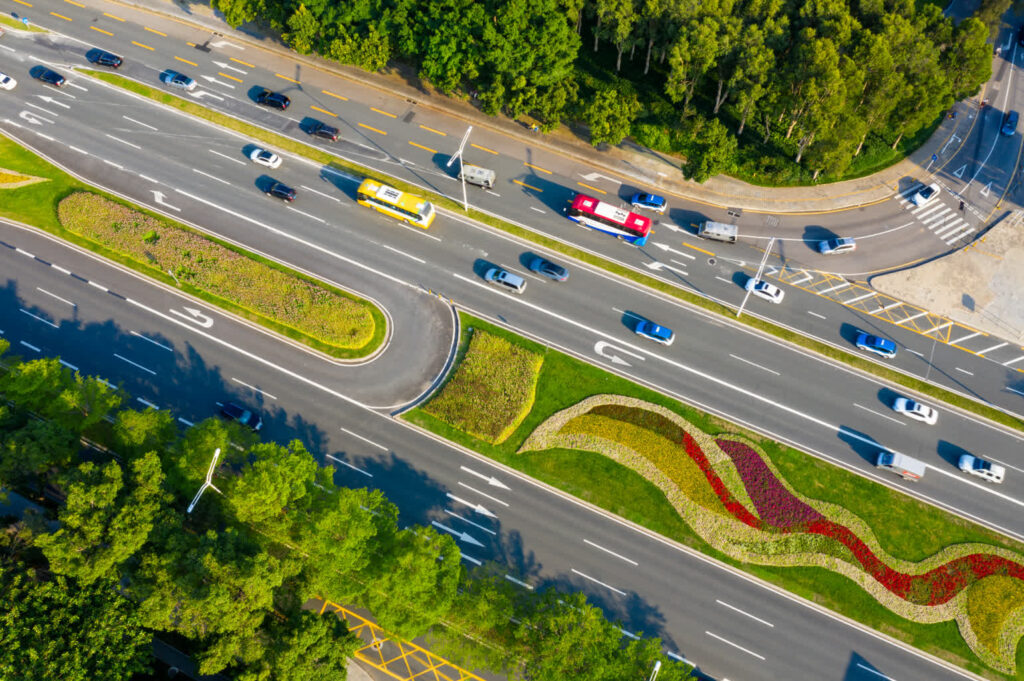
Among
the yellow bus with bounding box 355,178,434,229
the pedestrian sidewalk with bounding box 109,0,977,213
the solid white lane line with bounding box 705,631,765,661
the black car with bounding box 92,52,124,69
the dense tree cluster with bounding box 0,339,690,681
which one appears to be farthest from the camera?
the black car with bounding box 92,52,124,69

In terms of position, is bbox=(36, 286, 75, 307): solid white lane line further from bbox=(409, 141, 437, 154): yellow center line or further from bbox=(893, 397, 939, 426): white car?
bbox=(893, 397, 939, 426): white car

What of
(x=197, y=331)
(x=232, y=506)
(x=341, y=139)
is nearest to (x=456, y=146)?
(x=341, y=139)

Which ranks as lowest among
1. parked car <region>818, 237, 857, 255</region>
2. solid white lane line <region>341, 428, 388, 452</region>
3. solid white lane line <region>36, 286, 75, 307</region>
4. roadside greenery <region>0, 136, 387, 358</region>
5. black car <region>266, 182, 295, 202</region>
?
solid white lane line <region>341, 428, 388, 452</region>

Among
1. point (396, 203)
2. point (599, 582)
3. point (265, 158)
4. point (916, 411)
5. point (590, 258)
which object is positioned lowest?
point (599, 582)

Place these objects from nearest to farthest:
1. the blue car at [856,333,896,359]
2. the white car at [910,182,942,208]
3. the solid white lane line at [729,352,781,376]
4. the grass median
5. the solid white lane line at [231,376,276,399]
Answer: the solid white lane line at [231,376,276,399] → the grass median → the solid white lane line at [729,352,781,376] → the blue car at [856,333,896,359] → the white car at [910,182,942,208]

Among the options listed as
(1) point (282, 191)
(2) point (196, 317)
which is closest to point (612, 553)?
(2) point (196, 317)

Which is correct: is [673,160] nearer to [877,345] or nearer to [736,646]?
[877,345]

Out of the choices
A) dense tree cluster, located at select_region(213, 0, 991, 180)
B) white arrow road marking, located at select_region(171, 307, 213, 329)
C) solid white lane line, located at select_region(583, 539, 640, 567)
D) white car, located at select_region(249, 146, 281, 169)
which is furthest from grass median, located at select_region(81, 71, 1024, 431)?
solid white lane line, located at select_region(583, 539, 640, 567)
